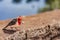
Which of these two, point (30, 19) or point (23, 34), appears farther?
point (30, 19)

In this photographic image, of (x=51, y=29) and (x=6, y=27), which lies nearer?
(x=51, y=29)

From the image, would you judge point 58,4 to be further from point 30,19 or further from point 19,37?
point 19,37

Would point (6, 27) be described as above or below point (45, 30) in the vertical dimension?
below

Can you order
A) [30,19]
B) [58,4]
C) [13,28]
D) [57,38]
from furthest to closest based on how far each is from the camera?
[58,4], [30,19], [13,28], [57,38]

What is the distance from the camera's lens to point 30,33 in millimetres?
5359

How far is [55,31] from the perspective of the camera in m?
5.18

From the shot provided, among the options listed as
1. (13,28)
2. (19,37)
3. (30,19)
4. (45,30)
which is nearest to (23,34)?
(19,37)

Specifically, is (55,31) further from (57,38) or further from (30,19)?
(30,19)

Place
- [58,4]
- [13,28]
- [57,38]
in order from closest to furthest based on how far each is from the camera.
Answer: [57,38]
[13,28]
[58,4]

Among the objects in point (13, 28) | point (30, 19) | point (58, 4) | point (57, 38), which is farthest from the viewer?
point (58, 4)

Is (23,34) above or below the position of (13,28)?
above

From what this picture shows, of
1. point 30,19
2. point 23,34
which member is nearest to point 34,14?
point 30,19

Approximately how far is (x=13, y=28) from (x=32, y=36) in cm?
365

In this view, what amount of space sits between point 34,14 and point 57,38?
224 inches
